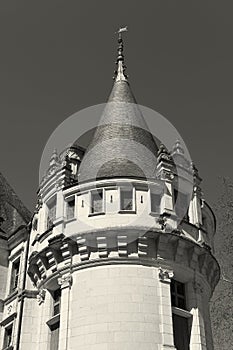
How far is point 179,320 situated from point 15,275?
29.0 feet

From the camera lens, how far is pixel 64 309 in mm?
20156

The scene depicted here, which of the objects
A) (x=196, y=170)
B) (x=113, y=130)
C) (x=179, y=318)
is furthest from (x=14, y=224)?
(x=179, y=318)

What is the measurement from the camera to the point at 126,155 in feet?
80.5

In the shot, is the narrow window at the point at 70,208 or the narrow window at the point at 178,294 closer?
the narrow window at the point at 178,294

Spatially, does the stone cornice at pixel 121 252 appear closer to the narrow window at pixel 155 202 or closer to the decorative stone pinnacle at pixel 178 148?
the narrow window at pixel 155 202

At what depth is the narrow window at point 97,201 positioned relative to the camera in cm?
2200

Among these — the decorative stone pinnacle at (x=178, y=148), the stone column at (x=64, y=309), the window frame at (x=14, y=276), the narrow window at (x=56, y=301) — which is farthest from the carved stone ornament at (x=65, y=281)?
the decorative stone pinnacle at (x=178, y=148)

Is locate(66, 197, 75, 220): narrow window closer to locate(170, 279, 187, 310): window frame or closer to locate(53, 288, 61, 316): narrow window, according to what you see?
locate(53, 288, 61, 316): narrow window

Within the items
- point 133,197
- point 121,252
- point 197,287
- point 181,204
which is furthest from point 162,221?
point 197,287

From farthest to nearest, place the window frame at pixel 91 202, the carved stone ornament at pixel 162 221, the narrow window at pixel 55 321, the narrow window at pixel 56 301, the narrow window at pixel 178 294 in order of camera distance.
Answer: the window frame at pixel 91 202, the narrow window at pixel 56 301, the carved stone ornament at pixel 162 221, the narrow window at pixel 178 294, the narrow window at pixel 55 321

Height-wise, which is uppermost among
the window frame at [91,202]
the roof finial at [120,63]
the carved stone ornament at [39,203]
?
the roof finial at [120,63]

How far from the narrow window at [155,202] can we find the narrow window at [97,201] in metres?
2.05

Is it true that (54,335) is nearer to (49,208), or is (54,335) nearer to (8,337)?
(8,337)

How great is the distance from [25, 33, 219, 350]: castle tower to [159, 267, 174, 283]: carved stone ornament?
0.04 metres
